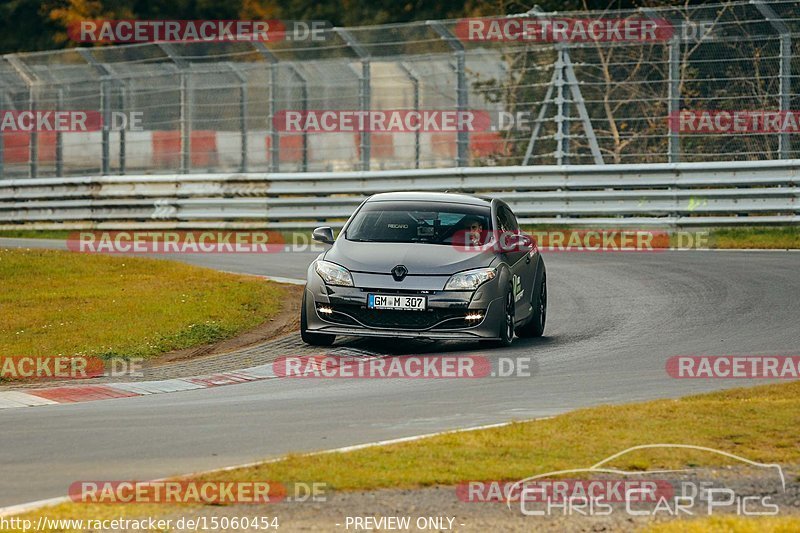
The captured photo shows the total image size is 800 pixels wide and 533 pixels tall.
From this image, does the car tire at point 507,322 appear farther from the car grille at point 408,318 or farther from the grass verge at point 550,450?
the grass verge at point 550,450

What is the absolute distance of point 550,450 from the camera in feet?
26.8

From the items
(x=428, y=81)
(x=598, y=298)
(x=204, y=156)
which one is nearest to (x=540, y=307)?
(x=598, y=298)

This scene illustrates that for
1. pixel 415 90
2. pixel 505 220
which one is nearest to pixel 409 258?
pixel 505 220

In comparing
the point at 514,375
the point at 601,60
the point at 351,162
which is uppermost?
the point at 601,60

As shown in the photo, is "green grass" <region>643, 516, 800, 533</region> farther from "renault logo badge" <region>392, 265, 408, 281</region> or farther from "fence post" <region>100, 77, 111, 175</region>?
"fence post" <region>100, 77, 111, 175</region>

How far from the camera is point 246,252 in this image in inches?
936

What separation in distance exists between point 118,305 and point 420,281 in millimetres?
4210

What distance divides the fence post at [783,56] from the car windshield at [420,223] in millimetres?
9889

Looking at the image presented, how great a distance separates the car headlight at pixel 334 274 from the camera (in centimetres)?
1329

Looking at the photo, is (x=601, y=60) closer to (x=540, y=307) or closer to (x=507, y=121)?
(x=507, y=121)

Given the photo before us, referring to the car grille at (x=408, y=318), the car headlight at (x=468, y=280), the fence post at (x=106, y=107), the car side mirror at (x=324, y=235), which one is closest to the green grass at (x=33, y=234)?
the fence post at (x=106, y=107)

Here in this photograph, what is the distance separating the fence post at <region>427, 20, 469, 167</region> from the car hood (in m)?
11.5

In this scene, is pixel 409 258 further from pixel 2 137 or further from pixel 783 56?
pixel 2 137

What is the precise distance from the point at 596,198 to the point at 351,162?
4.99m
